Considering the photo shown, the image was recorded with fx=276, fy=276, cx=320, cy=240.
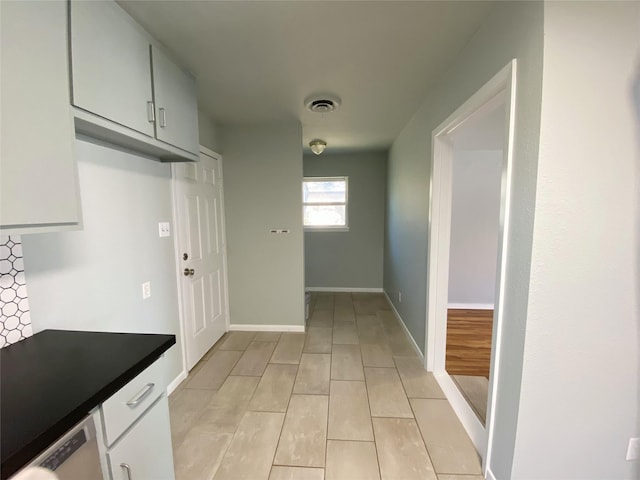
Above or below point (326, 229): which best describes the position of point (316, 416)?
below

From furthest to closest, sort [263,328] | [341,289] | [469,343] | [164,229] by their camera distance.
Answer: [341,289], [263,328], [469,343], [164,229]

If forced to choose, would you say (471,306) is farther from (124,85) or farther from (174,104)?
(124,85)

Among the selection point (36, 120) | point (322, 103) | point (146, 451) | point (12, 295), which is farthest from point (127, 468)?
point (322, 103)

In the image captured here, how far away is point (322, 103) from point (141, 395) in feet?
7.70

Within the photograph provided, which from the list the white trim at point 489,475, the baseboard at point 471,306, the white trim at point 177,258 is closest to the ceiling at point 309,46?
the white trim at point 177,258

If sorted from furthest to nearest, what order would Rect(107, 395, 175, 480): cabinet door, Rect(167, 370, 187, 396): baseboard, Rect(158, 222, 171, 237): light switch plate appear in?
Rect(167, 370, 187, 396): baseboard < Rect(158, 222, 171, 237): light switch plate < Rect(107, 395, 175, 480): cabinet door

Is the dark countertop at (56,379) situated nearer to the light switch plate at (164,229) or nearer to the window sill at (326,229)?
the light switch plate at (164,229)

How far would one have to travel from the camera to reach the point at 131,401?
0.99 m

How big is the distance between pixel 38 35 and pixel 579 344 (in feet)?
7.67

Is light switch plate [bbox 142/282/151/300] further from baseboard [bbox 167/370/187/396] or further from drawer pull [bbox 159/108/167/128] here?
drawer pull [bbox 159/108/167/128]

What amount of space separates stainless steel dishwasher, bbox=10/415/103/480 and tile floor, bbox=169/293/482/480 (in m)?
0.89

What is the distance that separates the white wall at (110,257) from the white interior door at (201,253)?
0.18 meters

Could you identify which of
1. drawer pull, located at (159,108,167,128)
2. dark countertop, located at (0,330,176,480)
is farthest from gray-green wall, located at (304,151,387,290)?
dark countertop, located at (0,330,176,480)

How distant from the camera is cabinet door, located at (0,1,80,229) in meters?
0.83
